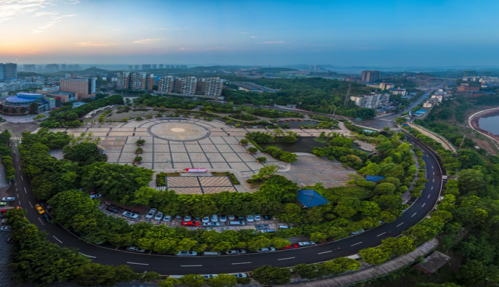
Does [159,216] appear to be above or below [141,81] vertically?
below

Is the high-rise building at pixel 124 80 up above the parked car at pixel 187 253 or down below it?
above

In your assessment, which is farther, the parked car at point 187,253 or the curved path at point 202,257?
the parked car at point 187,253

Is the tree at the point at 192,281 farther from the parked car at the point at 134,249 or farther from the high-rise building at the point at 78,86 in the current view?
the high-rise building at the point at 78,86

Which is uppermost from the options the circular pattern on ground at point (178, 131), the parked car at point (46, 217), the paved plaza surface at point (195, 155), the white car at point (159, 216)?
the circular pattern on ground at point (178, 131)

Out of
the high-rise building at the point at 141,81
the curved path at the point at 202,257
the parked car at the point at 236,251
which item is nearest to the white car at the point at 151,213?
the curved path at the point at 202,257

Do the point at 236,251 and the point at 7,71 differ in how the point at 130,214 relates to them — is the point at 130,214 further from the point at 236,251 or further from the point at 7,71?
the point at 7,71

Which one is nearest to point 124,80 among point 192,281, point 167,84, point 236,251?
point 167,84
